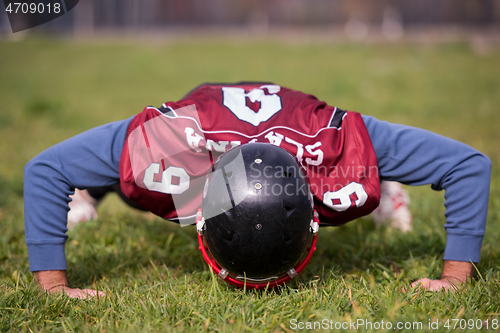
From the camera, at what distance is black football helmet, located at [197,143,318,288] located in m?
1.91

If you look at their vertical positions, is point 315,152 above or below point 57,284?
above

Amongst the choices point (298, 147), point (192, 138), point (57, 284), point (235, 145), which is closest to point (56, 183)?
point (57, 284)

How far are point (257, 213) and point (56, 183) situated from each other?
3.54ft

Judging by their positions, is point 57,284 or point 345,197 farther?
point 57,284

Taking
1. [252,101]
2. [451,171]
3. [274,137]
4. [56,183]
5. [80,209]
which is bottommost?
[80,209]

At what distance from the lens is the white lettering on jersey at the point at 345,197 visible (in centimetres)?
214

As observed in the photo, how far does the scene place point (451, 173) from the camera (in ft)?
7.36

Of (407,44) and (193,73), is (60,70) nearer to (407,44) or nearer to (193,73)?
(193,73)

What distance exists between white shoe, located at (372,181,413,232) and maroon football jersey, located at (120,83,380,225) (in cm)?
126

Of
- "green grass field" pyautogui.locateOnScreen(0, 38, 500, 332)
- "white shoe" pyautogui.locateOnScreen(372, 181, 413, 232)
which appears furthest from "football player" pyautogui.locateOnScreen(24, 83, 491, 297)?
"white shoe" pyautogui.locateOnScreen(372, 181, 413, 232)

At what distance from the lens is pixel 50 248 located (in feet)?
7.39

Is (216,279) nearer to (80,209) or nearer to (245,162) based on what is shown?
(245,162)

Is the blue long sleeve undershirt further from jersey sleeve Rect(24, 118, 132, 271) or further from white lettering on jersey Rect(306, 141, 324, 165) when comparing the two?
white lettering on jersey Rect(306, 141, 324, 165)

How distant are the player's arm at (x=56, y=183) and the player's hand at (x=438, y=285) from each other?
5.45ft
